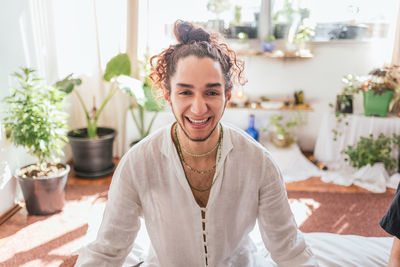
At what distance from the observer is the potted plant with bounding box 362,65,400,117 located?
2.97m

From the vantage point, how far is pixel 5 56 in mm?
2246

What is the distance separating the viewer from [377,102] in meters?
3.05

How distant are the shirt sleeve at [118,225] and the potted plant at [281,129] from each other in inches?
95.1

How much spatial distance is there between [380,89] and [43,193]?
2.93 m

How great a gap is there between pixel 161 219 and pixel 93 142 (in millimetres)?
1975

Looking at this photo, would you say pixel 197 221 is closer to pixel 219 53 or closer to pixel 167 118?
pixel 219 53

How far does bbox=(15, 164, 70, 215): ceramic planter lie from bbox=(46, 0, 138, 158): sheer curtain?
1044mm

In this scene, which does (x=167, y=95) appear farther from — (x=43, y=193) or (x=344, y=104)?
(x=344, y=104)

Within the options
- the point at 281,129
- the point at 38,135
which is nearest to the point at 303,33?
the point at 281,129

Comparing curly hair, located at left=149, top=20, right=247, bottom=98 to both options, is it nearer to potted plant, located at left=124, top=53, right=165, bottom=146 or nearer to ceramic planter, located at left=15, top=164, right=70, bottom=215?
ceramic planter, located at left=15, top=164, right=70, bottom=215

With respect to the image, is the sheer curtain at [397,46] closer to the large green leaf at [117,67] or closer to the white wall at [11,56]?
the large green leaf at [117,67]

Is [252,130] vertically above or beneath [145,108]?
beneath

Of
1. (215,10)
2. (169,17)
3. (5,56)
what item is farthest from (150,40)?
(5,56)

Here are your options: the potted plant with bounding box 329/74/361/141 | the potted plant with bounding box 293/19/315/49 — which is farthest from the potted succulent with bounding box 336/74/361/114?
the potted plant with bounding box 293/19/315/49
